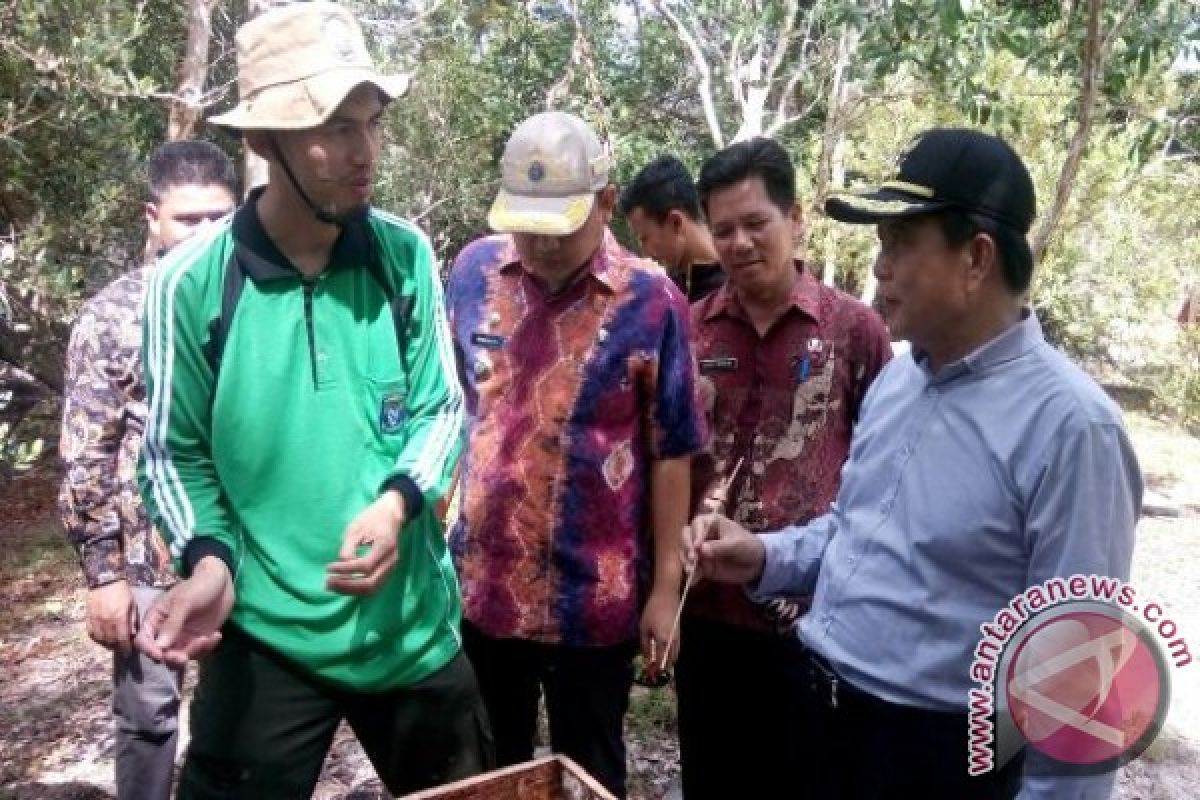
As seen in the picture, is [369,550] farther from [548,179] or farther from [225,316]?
[548,179]

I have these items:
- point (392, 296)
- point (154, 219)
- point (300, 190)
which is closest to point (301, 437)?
point (392, 296)

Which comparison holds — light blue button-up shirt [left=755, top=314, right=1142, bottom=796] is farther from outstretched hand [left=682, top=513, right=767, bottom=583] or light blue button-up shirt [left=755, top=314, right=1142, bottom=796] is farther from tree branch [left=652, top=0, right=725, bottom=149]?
tree branch [left=652, top=0, right=725, bottom=149]

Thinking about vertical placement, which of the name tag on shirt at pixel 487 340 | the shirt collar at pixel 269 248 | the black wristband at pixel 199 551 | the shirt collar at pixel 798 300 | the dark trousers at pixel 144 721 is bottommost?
the dark trousers at pixel 144 721

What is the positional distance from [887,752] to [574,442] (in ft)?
2.91

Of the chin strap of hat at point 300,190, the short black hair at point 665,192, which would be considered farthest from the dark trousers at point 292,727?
the short black hair at point 665,192

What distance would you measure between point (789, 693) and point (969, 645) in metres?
0.91

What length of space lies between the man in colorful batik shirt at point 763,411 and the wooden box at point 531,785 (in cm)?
81

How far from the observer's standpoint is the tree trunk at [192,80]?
5551mm

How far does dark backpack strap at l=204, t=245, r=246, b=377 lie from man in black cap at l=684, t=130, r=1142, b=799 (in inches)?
41.8

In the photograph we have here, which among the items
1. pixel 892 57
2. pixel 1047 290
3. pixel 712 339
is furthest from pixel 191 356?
pixel 1047 290

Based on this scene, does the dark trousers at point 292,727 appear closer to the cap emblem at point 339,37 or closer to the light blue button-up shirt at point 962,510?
the light blue button-up shirt at point 962,510

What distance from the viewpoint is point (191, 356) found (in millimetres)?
1630

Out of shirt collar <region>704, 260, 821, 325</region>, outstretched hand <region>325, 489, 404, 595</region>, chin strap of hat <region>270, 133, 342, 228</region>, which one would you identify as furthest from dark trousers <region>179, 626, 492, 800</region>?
shirt collar <region>704, 260, 821, 325</region>

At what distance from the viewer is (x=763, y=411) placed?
235cm
